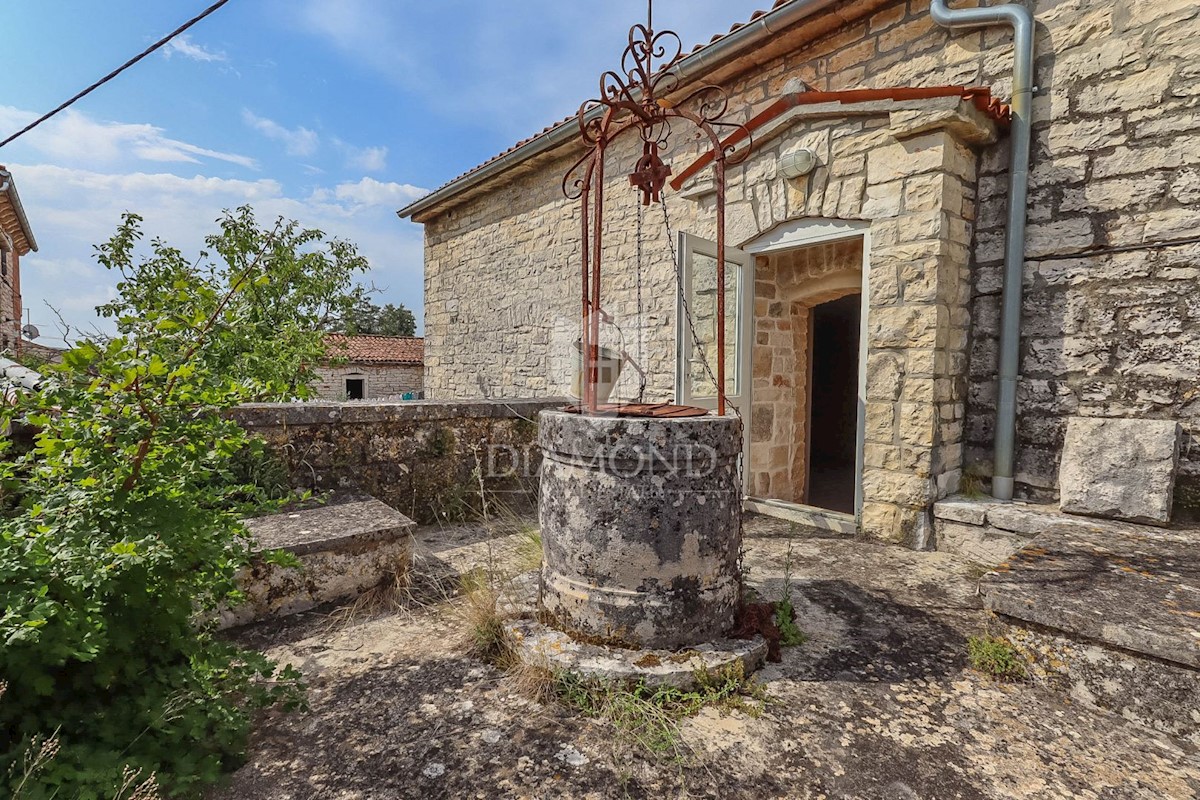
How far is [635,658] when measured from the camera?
6.85ft

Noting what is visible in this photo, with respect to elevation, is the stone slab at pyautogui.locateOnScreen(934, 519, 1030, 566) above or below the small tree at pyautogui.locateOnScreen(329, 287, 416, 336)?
below

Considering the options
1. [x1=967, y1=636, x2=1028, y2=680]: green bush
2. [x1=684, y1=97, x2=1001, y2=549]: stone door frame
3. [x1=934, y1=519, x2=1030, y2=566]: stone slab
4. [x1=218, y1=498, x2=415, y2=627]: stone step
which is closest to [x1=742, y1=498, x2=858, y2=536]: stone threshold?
[x1=684, y1=97, x2=1001, y2=549]: stone door frame

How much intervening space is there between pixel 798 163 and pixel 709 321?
4.31 feet

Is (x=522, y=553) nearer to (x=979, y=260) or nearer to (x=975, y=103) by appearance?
(x=979, y=260)

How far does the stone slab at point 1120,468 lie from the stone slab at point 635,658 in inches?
95.7

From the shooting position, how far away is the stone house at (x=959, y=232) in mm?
3293

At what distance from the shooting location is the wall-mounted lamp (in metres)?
4.07

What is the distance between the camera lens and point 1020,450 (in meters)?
3.76

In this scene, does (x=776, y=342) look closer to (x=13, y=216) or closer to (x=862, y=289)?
(x=862, y=289)

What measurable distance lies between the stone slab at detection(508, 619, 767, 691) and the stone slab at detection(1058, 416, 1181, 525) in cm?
243

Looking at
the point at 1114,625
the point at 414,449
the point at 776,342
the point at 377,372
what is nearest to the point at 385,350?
the point at 377,372

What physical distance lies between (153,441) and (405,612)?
4.76ft

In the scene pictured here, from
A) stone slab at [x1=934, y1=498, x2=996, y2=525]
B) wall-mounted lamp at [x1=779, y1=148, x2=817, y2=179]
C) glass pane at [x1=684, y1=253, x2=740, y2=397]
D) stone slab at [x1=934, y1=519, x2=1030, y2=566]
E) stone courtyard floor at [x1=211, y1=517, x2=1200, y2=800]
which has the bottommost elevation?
stone courtyard floor at [x1=211, y1=517, x2=1200, y2=800]

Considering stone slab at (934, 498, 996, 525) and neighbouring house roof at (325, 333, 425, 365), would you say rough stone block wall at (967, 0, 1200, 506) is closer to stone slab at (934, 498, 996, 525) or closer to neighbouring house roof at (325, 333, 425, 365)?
stone slab at (934, 498, 996, 525)
